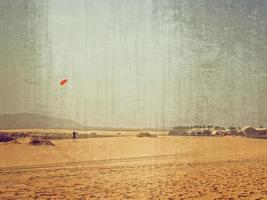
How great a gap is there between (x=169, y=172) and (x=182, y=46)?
5.54 metres

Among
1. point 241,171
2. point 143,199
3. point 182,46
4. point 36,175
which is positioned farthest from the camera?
point 182,46

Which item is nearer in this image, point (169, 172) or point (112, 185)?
point (112, 185)

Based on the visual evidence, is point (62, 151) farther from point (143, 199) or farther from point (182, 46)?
point (143, 199)

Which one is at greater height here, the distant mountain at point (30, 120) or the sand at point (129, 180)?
the distant mountain at point (30, 120)

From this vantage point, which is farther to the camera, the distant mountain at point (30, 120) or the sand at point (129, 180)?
the distant mountain at point (30, 120)

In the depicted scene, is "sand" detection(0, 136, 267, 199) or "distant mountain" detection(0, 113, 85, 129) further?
"distant mountain" detection(0, 113, 85, 129)

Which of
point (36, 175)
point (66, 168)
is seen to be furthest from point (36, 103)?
point (36, 175)

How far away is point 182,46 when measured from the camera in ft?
42.0

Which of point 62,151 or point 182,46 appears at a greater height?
point 182,46

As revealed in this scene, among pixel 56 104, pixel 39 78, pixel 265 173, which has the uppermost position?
pixel 39 78

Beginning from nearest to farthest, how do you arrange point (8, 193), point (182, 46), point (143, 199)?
point (143, 199), point (8, 193), point (182, 46)

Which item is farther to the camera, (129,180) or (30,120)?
(30,120)

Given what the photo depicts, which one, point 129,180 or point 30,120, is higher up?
point 30,120

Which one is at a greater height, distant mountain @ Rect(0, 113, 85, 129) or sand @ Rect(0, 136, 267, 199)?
distant mountain @ Rect(0, 113, 85, 129)
